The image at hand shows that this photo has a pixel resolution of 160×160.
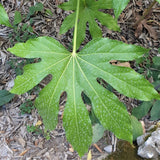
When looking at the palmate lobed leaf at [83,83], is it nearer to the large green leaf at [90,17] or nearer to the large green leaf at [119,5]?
the large green leaf at [119,5]

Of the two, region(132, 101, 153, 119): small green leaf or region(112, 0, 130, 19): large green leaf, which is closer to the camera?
region(112, 0, 130, 19): large green leaf

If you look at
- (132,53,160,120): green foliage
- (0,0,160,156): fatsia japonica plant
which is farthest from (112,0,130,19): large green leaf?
(132,53,160,120): green foliage

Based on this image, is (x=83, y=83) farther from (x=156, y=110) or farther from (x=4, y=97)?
(x=4, y=97)

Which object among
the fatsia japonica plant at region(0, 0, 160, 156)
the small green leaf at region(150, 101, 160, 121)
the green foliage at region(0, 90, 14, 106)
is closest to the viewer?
the fatsia japonica plant at region(0, 0, 160, 156)

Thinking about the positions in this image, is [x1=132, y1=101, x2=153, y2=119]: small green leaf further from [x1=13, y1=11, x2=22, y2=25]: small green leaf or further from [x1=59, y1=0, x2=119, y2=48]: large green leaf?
[x1=13, y1=11, x2=22, y2=25]: small green leaf

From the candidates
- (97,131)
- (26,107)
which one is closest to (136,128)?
(97,131)

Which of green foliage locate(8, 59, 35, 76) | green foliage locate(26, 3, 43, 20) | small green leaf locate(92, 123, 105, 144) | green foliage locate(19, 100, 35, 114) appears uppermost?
A: green foliage locate(26, 3, 43, 20)

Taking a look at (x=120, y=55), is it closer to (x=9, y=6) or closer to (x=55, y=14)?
(x=55, y=14)
